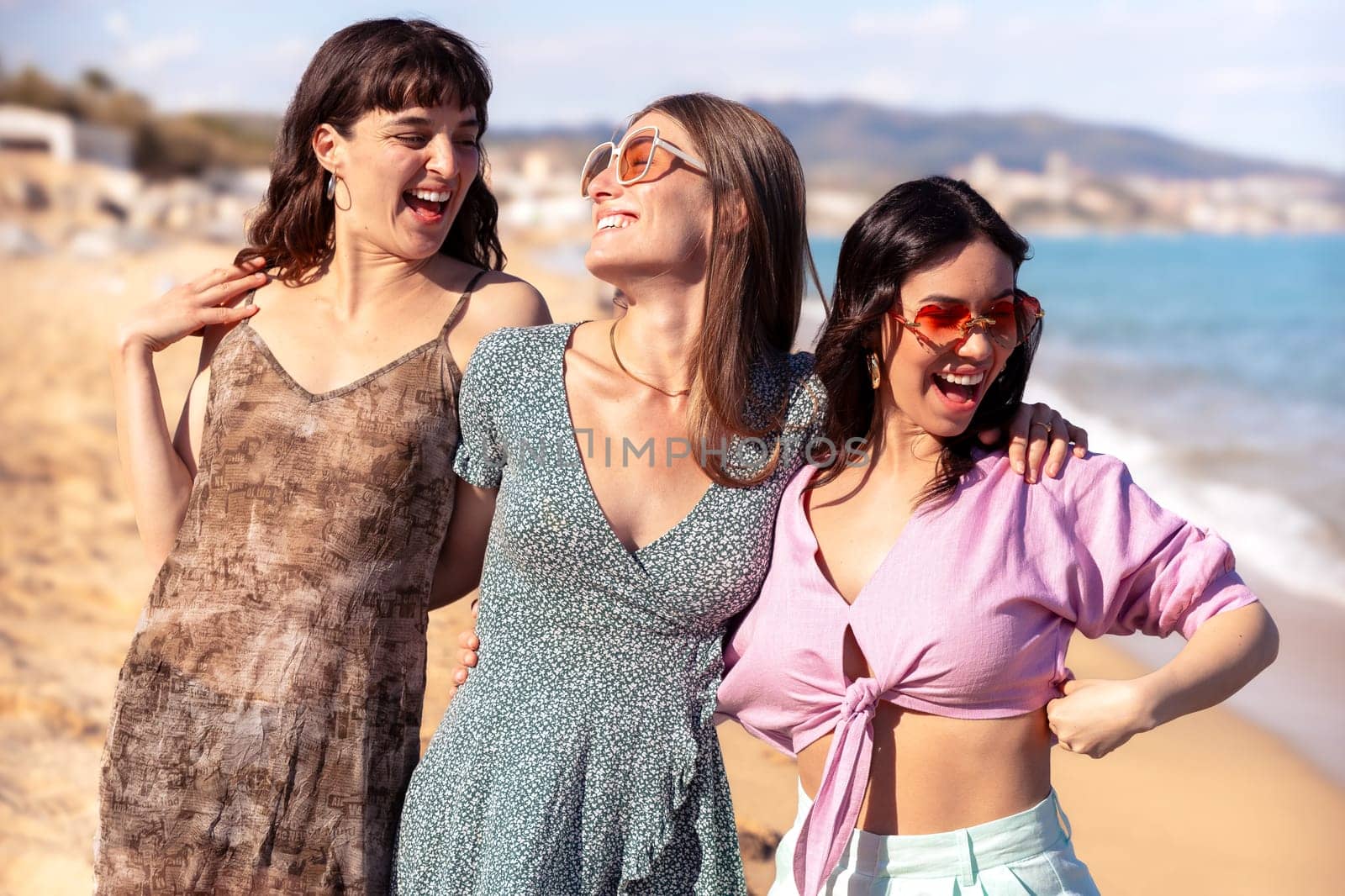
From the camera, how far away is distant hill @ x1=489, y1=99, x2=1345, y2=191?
11081 cm

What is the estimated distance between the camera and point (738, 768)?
4.17m

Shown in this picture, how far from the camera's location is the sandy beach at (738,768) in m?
4.01

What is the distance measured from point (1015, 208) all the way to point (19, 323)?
3125 inches

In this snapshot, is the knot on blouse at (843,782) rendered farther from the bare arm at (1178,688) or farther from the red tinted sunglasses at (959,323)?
the red tinted sunglasses at (959,323)

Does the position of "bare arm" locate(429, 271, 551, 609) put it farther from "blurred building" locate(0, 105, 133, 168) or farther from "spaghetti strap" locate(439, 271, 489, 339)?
"blurred building" locate(0, 105, 133, 168)

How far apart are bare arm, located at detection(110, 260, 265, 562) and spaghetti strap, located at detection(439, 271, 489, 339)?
44cm

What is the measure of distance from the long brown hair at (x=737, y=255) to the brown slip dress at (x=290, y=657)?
1.82 feet

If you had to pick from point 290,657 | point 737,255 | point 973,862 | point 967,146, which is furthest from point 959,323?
point 967,146

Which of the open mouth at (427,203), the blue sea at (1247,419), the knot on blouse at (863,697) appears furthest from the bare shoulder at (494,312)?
the blue sea at (1247,419)

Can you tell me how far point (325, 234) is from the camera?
107 inches

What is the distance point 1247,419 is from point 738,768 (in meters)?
12.2

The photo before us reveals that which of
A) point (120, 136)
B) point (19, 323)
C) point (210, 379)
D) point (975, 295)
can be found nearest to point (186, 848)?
point (210, 379)

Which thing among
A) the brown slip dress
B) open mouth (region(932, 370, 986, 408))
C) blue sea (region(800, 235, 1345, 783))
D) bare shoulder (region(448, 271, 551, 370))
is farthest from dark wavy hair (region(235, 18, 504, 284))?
blue sea (region(800, 235, 1345, 783))

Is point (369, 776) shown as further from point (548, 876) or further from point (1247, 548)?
point (1247, 548)
